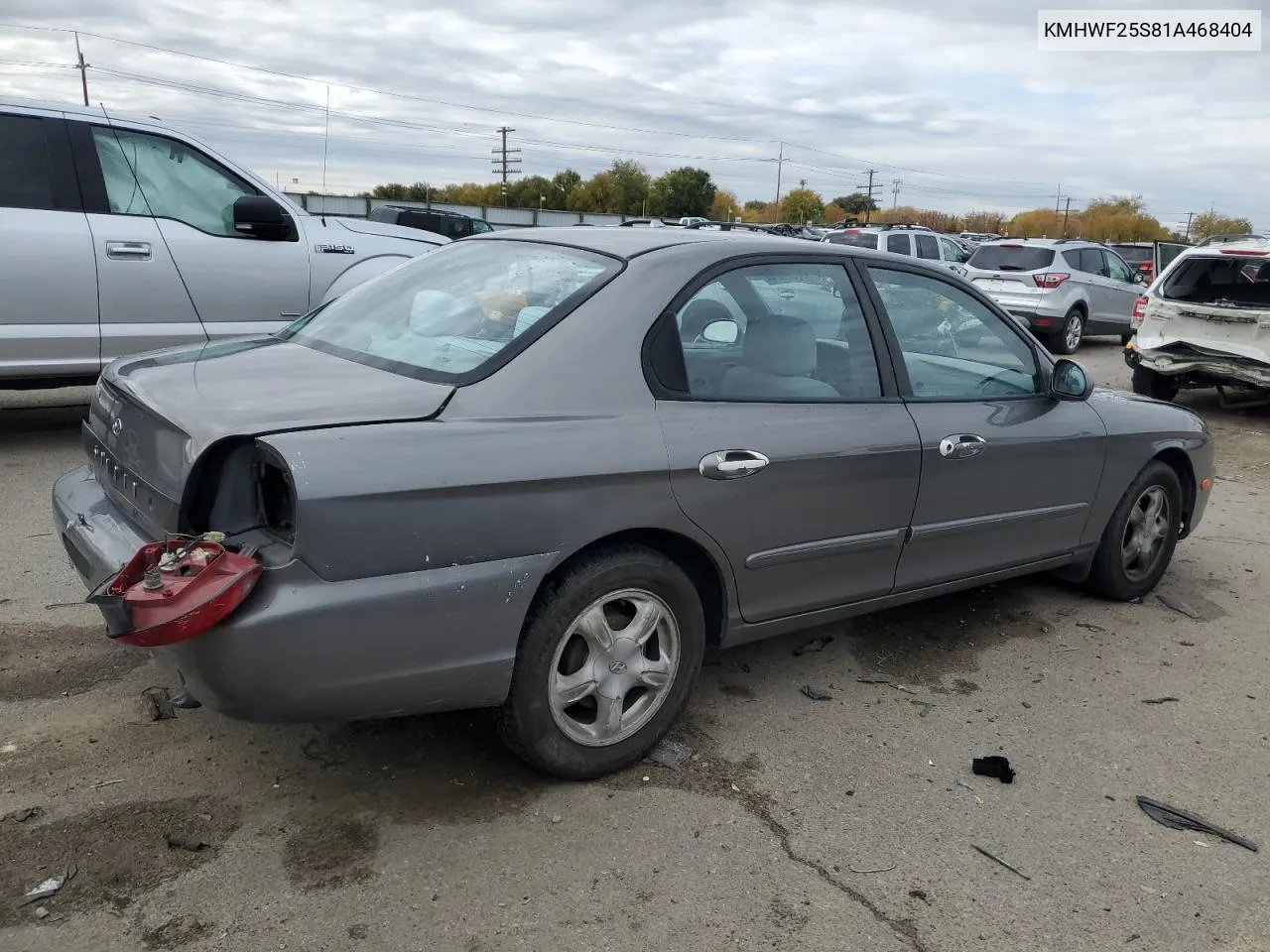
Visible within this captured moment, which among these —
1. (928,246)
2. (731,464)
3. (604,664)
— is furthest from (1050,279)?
(604,664)

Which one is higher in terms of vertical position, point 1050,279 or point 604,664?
point 1050,279

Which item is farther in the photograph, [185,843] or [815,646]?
[815,646]

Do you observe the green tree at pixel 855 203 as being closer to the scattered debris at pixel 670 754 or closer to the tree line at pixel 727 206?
the tree line at pixel 727 206

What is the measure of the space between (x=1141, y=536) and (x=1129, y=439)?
0.59m

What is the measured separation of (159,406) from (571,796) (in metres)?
1.59

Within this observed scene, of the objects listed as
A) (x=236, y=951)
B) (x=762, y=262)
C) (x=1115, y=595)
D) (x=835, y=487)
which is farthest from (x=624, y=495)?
(x=1115, y=595)

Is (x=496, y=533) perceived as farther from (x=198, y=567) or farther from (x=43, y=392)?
(x=43, y=392)

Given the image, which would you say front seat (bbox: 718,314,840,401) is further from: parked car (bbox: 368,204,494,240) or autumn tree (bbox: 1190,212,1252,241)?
autumn tree (bbox: 1190,212,1252,241)

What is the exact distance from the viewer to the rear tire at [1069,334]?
15.7 meters

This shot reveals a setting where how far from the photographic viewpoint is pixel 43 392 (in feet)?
28.4

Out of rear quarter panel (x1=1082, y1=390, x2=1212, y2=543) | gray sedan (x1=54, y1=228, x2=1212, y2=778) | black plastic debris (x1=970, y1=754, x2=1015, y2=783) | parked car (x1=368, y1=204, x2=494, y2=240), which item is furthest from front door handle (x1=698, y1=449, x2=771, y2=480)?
parked car (x1=368, y1=204, x2=494, y2=240)

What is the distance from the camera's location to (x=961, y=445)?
12.5 feet

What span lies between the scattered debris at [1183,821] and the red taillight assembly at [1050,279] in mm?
13654

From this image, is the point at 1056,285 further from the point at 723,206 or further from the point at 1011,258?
the point at 723,206
